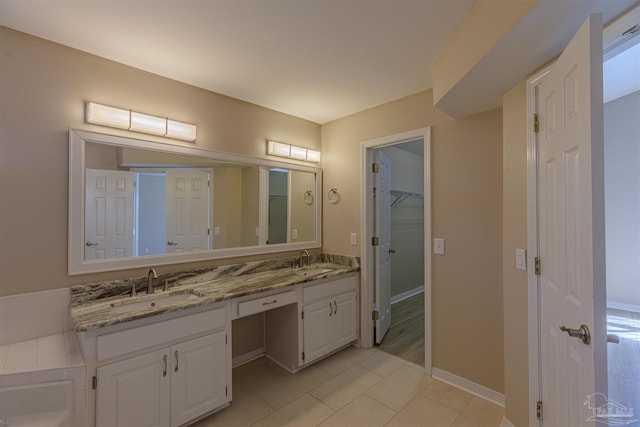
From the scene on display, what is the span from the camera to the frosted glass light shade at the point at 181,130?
85.1 inches

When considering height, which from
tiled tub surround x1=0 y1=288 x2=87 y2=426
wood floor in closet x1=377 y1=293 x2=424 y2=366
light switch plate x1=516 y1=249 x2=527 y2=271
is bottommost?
wood floor in closet x1=377 y1=293 x2=424 y2=366

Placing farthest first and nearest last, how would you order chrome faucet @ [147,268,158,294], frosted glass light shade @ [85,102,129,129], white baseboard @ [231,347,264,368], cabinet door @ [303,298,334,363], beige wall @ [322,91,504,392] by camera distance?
white baseboard @ [231,347,264,368]
cabinet door @ [303,298,334,363]
beige wall @ [322,91,504,392]
chrome faucet @ [147,268,158,294]
frosted glass light shade @ [85,102,129,129]

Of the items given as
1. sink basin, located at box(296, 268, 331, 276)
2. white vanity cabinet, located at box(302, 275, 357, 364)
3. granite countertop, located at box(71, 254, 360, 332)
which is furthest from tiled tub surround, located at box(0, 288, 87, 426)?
sink basin, located at box(296, 268, 331, 276)

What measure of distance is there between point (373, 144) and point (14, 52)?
260 centimetres

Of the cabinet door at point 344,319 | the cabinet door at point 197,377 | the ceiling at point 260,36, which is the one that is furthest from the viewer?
the cabinet door at point 344,319

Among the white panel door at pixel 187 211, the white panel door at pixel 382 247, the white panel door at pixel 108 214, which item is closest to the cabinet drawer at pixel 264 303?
the white panel door at pixel 187 211

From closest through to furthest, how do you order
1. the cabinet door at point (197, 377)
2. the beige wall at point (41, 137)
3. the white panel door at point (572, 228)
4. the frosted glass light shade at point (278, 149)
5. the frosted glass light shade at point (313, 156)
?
1. the white panel door at point (572, 228)
2. the beige wall at point (41, 137)
3. the cabinet door at point (197, 377)
4. the frosted glass light shade at point (278, 149)
5. the frosted glass light shade at point (313, 156)

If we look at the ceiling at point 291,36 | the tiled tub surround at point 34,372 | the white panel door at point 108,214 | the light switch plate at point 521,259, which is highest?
the ceiling at point 291,36

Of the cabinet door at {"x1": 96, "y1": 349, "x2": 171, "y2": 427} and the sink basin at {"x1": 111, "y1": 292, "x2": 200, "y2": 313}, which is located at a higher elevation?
the sink basin at {"x1": 111, "y1": 292, "x2": 200, "y2": 313}

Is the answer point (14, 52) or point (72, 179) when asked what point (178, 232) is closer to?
point (72, 179)

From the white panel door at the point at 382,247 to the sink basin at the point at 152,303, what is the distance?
1846mm

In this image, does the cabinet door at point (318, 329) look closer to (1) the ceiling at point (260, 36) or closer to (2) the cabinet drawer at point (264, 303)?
(2) the cabinet drawer at point (264, 303)

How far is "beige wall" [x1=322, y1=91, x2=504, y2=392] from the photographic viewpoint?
6.91 ft

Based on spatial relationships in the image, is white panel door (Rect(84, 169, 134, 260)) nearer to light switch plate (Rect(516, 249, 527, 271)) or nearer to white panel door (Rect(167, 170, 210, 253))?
white panel door (Rect(167, 170, 210, 253))
